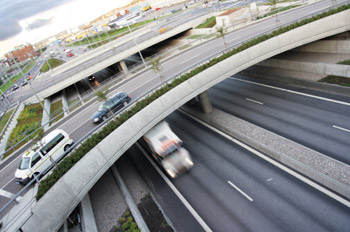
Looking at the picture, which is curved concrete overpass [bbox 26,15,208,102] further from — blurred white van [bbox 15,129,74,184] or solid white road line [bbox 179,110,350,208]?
solid white road line [bbox 179,110,350,208]

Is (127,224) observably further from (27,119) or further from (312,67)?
(312,67)

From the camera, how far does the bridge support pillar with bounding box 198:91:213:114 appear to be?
2739 cm

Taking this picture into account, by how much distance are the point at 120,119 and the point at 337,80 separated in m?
25.9

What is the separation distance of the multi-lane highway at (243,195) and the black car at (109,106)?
723 cm

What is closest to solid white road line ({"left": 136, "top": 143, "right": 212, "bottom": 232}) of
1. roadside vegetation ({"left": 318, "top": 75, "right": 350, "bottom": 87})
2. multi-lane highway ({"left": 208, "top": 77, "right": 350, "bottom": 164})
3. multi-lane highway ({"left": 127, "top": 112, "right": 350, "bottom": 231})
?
multi-lane highway ({"left": 127, "top": 112, "right": 350, "bottom": 231})

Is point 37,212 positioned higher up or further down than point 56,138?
further down

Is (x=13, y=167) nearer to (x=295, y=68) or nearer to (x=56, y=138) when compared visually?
(x=56, y=138)

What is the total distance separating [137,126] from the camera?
19641mm

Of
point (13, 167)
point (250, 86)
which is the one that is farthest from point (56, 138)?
point (250, 86)

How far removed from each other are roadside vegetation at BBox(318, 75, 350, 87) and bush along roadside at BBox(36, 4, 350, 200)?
25.6 feet

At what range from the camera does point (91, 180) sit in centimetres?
1639

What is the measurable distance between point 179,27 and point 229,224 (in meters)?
51.0

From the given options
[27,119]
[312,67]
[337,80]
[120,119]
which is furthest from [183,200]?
[27,119]

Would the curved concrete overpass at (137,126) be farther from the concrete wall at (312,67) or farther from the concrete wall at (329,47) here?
the concrete wall at (312,67)
